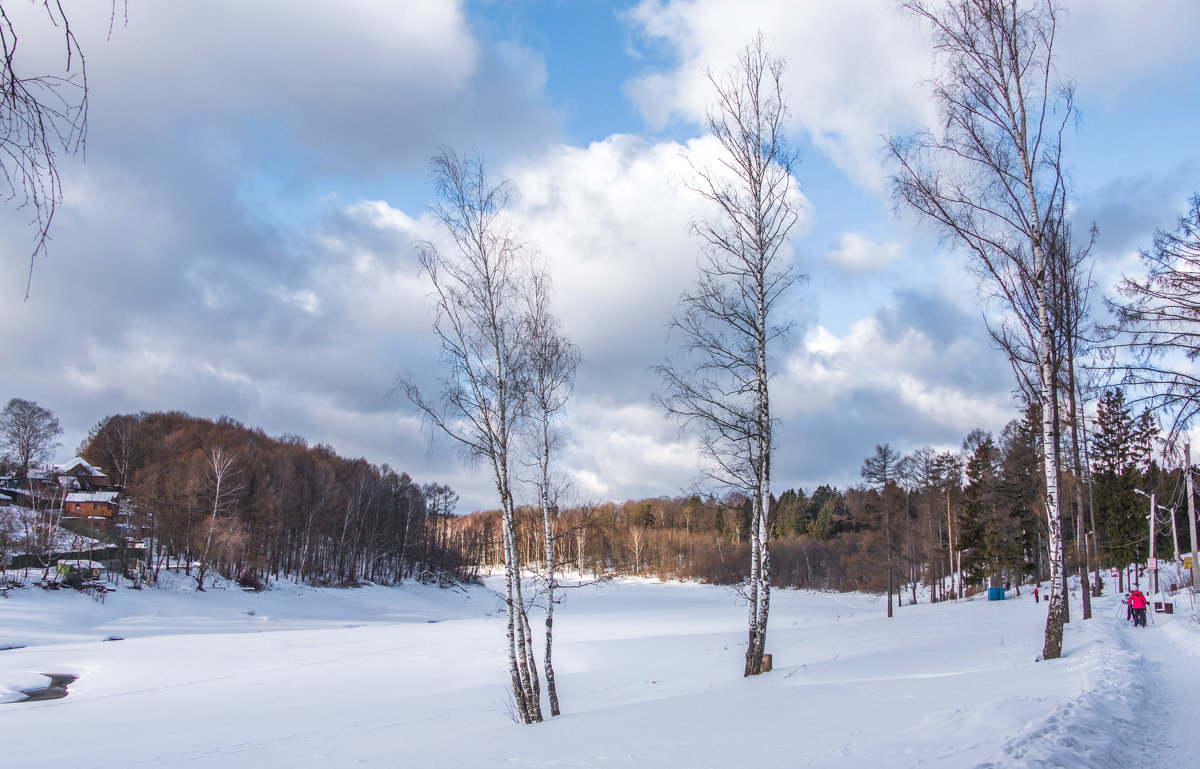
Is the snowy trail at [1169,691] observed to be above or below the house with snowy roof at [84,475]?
→ below

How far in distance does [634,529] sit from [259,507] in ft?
217

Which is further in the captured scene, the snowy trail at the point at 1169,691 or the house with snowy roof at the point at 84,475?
the house with snowy roof at the point at 84,475

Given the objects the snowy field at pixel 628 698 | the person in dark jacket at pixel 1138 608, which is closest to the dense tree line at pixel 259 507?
the snowy field at pixel 628 698

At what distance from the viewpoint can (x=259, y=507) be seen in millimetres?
57750

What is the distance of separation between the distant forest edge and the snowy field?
11.1 ft

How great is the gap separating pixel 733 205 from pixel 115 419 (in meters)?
94.3

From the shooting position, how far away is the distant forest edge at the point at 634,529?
124ft

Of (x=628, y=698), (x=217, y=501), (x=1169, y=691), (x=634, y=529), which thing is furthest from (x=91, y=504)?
(x=1169, y=691)

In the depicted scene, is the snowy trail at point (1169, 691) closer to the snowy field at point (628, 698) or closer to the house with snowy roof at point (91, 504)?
the snowy field at point (628, 698)

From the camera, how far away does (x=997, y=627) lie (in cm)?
2111

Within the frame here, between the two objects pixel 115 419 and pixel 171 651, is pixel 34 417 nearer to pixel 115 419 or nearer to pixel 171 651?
pixel 115 419

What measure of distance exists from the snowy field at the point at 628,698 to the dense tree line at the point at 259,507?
15238mm

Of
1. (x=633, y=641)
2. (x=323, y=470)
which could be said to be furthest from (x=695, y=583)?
(x=633, y=641)

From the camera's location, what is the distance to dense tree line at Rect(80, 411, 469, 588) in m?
49.6
